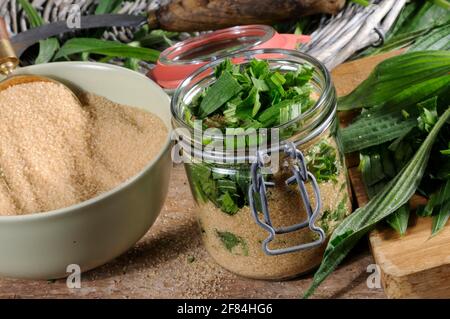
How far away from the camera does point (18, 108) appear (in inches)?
48.6

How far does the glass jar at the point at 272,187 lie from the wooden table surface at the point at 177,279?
0.02 meters

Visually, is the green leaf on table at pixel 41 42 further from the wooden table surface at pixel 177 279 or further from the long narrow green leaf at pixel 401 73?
the long narrow green leaf at pixel 401 73

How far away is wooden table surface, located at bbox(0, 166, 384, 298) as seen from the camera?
1.11 meters

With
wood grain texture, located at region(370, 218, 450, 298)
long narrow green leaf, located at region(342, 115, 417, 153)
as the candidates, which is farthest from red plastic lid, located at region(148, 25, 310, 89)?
wood grain texture, located at region(370, 218, 450, 298)

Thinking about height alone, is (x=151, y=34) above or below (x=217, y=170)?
below

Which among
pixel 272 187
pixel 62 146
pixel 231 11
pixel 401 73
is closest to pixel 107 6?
pixel 231 11

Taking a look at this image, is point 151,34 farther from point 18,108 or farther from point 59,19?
point 18,108

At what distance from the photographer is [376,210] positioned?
111 centimetres

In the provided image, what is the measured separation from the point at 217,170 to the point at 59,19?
807 mm

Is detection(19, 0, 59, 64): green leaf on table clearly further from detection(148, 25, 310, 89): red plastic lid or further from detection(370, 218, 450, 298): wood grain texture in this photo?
detection(370, 218, 450, 298): wood grain texture

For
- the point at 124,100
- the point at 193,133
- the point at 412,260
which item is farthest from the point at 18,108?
the point at 412,260

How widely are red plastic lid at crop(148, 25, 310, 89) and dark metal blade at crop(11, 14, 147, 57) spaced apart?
191 millimetres

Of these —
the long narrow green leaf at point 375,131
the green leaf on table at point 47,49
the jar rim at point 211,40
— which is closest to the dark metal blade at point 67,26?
the green leaf on table at point 47,49

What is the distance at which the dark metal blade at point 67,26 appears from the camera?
5.30 feet
